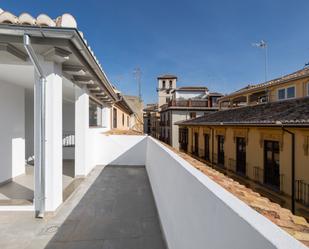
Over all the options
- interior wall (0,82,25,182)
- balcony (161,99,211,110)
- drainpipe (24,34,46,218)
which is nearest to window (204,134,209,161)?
interior wall (0,82,25,182)

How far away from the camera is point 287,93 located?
1347 cm

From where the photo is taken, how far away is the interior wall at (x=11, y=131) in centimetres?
568

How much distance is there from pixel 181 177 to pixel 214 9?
9.35 meters

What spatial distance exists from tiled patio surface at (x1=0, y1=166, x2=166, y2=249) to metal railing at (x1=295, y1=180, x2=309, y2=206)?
459 cm

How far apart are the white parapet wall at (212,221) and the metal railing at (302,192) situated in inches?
211

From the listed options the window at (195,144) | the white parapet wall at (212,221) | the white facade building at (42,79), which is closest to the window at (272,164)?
the white parapet wall at (212,221)

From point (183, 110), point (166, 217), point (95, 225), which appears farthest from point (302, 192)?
point (183, 110)

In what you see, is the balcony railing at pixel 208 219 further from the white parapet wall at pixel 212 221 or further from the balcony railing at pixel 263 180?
the balcony railing at pixel 263 180

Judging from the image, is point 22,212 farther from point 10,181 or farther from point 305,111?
point 305,111

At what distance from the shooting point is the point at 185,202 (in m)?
2.27

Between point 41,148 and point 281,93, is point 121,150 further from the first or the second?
point 281,93

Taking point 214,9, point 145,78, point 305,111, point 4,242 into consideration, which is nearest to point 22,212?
point 4,242

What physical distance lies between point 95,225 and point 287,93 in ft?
46.0

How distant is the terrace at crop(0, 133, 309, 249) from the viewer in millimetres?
1213
